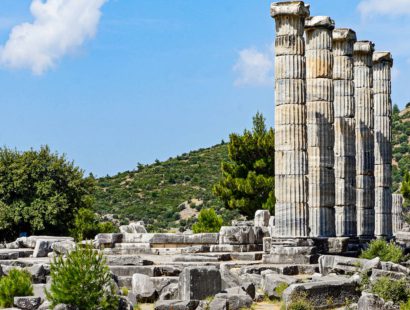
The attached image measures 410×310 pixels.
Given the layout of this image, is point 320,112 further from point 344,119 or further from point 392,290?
point 392,290

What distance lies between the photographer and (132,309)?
71.6 feet

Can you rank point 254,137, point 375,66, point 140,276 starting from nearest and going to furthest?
1. point 140,276
2. point 375,66
3. point 254,137

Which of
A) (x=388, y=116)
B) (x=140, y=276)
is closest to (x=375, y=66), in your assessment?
(x=388, y=116)

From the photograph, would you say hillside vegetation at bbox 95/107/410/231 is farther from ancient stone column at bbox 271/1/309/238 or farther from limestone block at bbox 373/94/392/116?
ancient stone column at bbox 271/1/309/238

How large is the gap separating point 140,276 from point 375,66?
912 inches

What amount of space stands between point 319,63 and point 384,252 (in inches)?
326

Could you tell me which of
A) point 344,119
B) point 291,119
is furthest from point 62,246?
point 344,119

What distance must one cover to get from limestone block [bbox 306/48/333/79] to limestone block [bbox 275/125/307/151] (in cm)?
428

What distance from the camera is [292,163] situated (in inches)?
1315

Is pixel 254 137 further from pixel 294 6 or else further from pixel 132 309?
pixel 132 309

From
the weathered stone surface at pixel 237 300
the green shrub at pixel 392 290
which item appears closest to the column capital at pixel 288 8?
the green shrub at pixel 392 290

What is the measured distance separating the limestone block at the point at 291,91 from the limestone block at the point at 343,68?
6454 millimetres

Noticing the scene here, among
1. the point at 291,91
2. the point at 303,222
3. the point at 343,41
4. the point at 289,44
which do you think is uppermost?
the point at 343,41

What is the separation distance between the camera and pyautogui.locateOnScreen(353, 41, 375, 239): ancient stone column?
4169 centimetres
